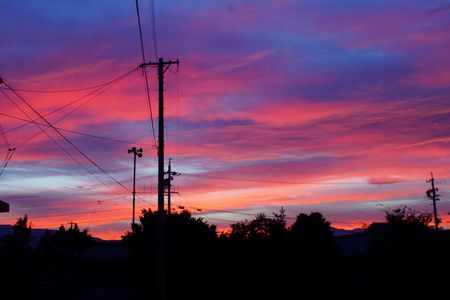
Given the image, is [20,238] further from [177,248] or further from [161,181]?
[161,181]

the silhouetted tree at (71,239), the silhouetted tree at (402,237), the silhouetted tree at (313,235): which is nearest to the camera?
the silhouetted tree at (402,237)

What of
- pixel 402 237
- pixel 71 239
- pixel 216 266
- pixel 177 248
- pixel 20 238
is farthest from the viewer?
pixel 71 239

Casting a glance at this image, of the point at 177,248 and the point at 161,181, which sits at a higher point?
the point at 161,181

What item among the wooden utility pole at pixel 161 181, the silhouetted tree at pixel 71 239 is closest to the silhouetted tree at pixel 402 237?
the wooden utility pole at pixel 161 181

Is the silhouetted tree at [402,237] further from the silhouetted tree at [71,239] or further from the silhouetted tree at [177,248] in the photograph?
the silhouetted tree at [71,239]

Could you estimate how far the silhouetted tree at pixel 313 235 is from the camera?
148 feet

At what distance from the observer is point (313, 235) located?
159ft

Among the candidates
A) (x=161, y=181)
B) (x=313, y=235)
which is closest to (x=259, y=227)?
(x=313, y=235)

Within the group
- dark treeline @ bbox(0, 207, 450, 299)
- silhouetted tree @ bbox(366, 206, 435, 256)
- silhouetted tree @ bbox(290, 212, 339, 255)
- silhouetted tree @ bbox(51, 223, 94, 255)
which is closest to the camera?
silhouetted tree @ bbox(366, 206, 435, 256)

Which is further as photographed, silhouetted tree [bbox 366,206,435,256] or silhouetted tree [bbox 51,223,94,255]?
silhouetted tree [bbox 51,223,94,255]

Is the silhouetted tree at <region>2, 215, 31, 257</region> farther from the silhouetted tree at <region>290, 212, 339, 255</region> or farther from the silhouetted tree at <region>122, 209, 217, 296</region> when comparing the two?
the silhouetted tree at <region>290, 212, 339, 255</region>

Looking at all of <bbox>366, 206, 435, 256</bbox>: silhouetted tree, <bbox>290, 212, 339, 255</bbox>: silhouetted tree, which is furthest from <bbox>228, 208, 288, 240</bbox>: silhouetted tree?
<bbox>366, 206, 435, 256</bbox>: silhouetted tree

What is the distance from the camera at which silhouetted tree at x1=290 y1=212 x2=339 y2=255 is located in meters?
45.0

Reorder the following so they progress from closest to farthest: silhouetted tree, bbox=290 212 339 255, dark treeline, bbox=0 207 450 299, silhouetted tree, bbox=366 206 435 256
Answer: silhouetted tree, bbox=366 206 435 256 → dark treeline, bbox=0 207 450 299 → silhouetted tree, bbox=290 212 339 255
